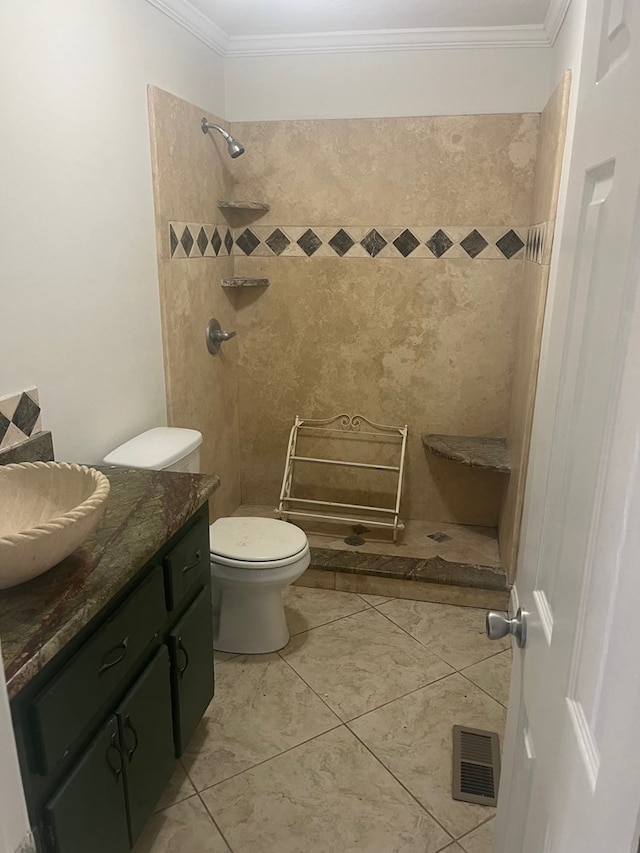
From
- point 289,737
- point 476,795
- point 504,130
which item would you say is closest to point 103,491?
point 289,737

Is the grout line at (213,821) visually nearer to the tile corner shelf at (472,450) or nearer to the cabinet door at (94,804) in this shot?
the cabinet door at (94,804)

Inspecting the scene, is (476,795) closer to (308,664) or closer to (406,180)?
(308,664)

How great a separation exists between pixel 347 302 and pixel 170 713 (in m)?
2.08

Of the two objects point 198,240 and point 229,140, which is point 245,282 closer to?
point 198,240

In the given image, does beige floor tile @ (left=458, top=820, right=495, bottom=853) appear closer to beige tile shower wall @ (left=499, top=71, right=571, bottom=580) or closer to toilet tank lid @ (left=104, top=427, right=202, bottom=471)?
beige tile shower wall @ (left=499, top=71, right=571, bottom=580)

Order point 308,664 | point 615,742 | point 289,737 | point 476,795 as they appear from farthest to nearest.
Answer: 1. point 308,664
2. point 289,737
3. point 476,795
4. point 615,742

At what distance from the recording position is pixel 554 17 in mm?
2402

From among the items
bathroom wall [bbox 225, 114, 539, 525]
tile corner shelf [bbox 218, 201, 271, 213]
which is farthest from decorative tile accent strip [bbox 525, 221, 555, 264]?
tile corner shelf [bbox 218, 201, 271, 213]

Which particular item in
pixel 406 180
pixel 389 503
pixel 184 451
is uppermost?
pixel 406 180

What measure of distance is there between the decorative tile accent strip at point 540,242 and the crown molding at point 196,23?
1.56 meters

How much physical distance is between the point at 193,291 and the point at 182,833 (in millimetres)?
1935

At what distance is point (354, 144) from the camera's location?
2918 millimetres

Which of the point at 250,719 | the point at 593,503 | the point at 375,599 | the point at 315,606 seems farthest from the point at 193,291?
the point at 593,503

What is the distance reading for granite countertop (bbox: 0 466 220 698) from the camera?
1057mm
